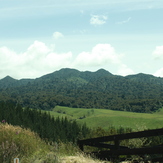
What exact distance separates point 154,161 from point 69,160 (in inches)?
125

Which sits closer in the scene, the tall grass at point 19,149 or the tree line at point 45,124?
the tall grass at point 19,149

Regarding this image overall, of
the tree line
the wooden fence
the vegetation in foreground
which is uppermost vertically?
the wooden fence

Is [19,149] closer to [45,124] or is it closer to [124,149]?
[124,149]

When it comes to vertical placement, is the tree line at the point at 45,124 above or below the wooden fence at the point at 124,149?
below

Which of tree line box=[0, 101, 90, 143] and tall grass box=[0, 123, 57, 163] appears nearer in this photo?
tall grass box=[0, 123, 57, 163]

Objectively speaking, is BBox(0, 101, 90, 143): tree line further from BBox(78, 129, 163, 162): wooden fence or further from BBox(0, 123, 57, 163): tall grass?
BBox(78, 129, 163, 162): wooden fence

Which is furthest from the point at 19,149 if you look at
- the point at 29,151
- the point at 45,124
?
the point at 45,124

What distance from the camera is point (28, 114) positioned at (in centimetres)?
12850

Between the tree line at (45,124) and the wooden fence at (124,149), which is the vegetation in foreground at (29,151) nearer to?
the wooden fence at (124,149)

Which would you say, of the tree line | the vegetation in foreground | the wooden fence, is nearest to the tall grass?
the vegetation in foreground

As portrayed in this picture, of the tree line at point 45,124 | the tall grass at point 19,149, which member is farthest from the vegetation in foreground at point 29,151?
the tree line at point 45,124

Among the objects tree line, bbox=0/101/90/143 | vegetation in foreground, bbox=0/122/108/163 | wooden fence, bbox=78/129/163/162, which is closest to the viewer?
wooden fence, bbox=78/129/163/162

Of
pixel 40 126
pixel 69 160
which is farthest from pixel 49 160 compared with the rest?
pixel 40 126

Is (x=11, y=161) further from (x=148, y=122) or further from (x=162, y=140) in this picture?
(x=148, y=122)
